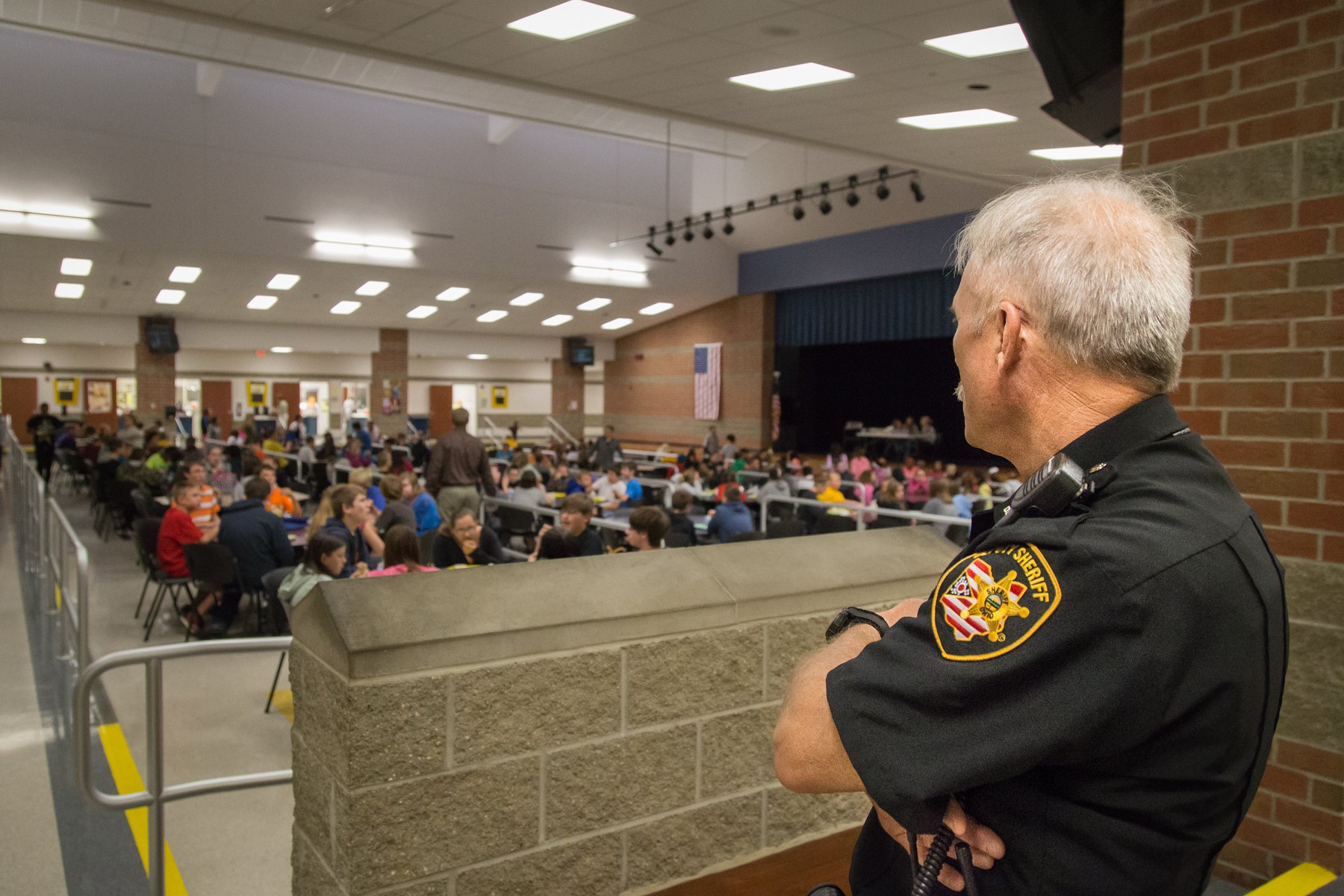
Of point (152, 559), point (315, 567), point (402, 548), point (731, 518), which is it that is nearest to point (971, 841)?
point (402, 548)

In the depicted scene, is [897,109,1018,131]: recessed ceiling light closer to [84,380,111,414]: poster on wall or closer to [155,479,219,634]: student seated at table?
[155,479,219,634]: student seated at table

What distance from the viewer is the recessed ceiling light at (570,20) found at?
21.2 feet

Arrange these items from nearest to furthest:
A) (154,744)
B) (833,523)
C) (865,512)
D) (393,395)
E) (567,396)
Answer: (154,744) → (833,523) → (865,512) → (393,395) → (567,396)

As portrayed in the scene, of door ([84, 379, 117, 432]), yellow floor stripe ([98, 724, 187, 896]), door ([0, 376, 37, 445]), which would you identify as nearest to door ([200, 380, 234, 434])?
door ([84, 379, 117, 432])

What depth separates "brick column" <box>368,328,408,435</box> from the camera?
23.6 metres

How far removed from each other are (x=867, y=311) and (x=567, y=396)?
32.1ft

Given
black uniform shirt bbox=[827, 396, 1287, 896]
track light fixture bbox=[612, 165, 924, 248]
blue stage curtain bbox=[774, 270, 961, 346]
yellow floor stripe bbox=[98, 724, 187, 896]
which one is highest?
track light fixture bbox=[612, 165, 924, 248]

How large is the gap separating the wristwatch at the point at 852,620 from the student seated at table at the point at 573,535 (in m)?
5.26

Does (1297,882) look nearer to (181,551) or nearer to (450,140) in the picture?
(181,551)

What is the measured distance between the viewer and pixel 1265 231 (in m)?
2.59

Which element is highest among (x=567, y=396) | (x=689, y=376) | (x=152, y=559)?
(x=689, y=376)

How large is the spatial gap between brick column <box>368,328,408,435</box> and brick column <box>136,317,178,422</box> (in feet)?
14.6

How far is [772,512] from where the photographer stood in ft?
35.3

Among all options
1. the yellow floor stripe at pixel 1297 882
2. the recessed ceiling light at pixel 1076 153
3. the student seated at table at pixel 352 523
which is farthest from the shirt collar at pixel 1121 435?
the recessed ceiling light at pixel 1076 153
